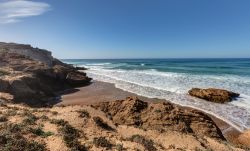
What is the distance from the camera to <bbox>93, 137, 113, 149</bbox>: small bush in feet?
28.6

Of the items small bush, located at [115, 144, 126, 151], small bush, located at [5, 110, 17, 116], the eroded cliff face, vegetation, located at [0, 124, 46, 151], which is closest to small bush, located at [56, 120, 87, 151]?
vegetation, located at [0, 124, 46, 151]

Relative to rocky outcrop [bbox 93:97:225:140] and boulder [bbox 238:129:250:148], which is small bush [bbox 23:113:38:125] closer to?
rocky outcrop [bbox 93:97:225:140]

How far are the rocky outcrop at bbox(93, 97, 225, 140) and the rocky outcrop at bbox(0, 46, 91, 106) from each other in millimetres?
8145

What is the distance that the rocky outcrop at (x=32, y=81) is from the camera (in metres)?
19.5

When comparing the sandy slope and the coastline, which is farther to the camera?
the coastline

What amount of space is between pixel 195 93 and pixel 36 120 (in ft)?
55.1

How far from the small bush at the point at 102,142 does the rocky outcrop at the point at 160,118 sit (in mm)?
3409

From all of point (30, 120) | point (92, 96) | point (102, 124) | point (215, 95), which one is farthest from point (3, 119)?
point (215, 95)

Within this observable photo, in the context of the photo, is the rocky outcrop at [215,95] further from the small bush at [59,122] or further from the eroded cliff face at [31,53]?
the eroded cliff face at [31,53]

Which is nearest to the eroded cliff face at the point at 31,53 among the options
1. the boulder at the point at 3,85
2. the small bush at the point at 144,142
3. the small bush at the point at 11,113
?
the boulder at the point at 3,85

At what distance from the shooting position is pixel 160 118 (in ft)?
42.7

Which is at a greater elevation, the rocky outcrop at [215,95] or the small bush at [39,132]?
the small bush at [39,132]

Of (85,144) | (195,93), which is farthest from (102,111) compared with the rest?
(195,93)

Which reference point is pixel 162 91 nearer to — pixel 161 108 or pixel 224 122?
pixel 224 122
